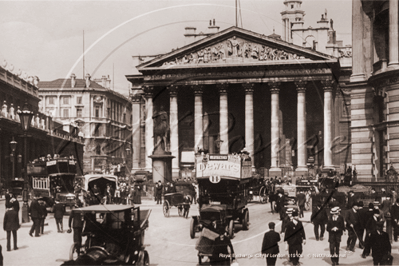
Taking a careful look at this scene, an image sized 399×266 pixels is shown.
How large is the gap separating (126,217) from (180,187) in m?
25.9

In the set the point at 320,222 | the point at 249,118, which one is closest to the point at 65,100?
the point at 249,118

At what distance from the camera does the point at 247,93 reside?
7081 centimetres

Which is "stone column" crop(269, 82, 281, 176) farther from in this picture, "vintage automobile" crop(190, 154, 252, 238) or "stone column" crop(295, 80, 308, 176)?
"vintage automobile" crop(190, 154, 252, 238)

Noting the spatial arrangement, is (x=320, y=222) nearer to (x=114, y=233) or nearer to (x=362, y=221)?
(x=362, y=221)

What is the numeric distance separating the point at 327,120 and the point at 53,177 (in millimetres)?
39115

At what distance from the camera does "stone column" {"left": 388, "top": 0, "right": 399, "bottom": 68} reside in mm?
31641

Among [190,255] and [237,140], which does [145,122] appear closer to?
[237,140]

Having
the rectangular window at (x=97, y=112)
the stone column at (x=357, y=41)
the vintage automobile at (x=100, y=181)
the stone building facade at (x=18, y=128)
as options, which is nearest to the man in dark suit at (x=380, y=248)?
the stone column at (x=357, y=41)

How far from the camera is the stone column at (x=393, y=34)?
31.6m

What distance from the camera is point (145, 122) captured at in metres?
78.9

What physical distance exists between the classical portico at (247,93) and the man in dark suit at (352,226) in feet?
154

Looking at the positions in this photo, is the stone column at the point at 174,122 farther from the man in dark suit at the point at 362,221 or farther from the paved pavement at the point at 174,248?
the man in dark suit at the point at 362,221

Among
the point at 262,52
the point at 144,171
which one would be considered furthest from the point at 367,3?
the point at 144,171

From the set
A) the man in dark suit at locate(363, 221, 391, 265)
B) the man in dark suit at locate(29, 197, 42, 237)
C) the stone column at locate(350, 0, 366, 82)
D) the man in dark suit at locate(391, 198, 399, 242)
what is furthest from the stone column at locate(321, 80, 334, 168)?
the man in dark suit at locate(363, 221, 391, 265)
